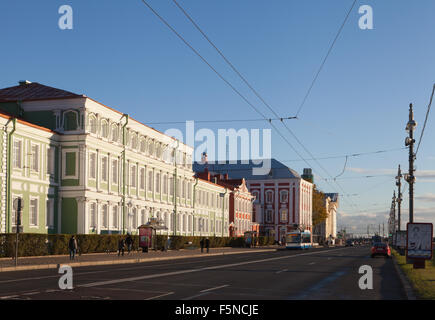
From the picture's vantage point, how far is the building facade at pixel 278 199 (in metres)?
126

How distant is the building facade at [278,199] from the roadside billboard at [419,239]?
312 feet

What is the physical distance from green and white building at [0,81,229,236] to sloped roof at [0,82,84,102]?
0.08 metres

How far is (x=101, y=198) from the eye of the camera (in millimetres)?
52406

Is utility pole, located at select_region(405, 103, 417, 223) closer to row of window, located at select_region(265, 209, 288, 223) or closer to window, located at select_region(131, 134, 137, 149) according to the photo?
window, located at select_region(131, 134, 137, 149)

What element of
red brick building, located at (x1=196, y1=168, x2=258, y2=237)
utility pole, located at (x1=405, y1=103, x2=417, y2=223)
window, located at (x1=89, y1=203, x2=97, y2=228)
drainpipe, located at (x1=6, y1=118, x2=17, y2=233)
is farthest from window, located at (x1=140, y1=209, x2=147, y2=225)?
utility pole, located at (x1=405, y1=103, x2=417, y2=223)

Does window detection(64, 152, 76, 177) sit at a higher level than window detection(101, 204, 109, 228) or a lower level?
higher

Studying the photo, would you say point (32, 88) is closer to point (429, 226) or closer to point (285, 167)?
point (429, 226)

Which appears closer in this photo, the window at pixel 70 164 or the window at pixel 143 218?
the window at pixel 70 164

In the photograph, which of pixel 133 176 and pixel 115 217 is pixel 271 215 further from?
pixel 115 217

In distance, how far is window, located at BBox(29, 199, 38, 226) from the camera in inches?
1778

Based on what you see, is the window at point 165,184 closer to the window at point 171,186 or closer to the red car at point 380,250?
the window at point 171,186

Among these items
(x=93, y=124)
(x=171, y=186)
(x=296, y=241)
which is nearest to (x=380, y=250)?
(x=93, y=124)

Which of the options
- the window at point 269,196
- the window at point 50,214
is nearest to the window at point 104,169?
the window at point 50,214

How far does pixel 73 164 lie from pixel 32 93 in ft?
26.3
